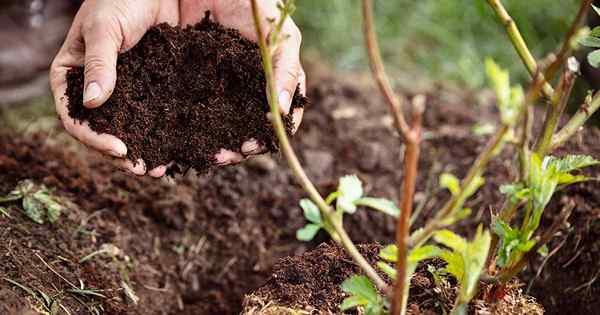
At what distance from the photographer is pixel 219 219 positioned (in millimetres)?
2201

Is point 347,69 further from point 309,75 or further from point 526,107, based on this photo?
point 526,107

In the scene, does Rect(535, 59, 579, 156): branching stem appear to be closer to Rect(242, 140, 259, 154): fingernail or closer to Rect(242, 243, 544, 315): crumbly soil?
Rect(242, 243, 544, 315): crumbly soil

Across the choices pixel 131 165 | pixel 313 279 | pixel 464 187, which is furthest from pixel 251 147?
pixel 464 187

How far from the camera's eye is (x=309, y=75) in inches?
119

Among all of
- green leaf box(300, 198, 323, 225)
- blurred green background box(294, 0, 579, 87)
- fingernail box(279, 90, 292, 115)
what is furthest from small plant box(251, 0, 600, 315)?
blurred green background box(294, 0, 579, 87)

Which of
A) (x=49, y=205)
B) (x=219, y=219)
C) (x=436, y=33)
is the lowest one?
(x=436, y=33)

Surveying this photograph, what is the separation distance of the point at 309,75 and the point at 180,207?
1.09 m

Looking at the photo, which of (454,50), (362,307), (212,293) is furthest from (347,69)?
(362,307)

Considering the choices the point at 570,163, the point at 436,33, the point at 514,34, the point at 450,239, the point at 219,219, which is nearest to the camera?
the point at 450,239

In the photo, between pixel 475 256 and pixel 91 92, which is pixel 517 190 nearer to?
pixel 475 256

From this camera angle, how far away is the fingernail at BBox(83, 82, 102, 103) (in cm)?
153

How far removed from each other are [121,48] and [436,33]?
2.09 metres

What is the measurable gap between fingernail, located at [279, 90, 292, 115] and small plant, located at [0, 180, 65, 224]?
A: 701 millimetres

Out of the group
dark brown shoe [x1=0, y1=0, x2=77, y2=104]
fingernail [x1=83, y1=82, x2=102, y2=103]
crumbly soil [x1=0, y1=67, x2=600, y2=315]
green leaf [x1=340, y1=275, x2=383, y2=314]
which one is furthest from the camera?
dark brown shoe [x1=0, y1=0, x2=77, y2=104]
